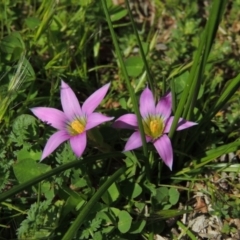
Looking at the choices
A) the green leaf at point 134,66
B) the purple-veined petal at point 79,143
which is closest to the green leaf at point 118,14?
the green leaf at point 134,66

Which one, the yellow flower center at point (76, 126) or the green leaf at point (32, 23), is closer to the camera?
the yellow flower center at point (76, 126)

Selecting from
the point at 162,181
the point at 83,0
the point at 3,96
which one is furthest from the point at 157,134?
the point at 83,0

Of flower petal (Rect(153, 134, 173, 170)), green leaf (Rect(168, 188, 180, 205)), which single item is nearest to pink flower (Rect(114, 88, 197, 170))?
flower petal (Rect(153, 134, 173, 170))

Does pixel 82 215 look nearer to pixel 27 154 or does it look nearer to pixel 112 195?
pixel 112 195

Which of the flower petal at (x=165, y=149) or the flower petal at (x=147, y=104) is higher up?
the flower petal at (x=147, y=104)

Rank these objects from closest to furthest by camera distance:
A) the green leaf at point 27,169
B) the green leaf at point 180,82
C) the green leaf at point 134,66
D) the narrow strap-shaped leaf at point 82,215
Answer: the narrow strap-shaped leaf at point 82,215, the green leaf at point 27,169, the green leaf at point 180,82, the green leaf at point 134,66

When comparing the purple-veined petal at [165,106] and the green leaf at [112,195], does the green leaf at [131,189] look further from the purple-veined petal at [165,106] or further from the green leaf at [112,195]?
the purple-veined petal at [165,106]

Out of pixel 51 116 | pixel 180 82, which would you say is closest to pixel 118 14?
pixel 180 82
